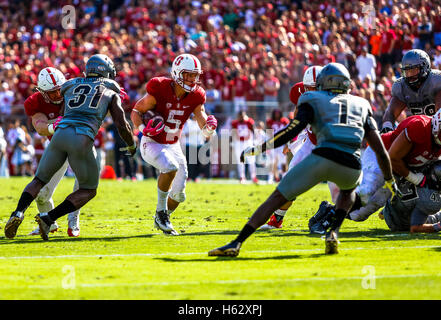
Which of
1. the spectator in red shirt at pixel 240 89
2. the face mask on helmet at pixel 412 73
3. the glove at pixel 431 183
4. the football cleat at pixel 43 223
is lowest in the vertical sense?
the football cleat at pixel 43 223

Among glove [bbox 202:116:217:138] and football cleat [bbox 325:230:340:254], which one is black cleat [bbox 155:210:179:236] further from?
football cleat [bbox 325:230:340:254]

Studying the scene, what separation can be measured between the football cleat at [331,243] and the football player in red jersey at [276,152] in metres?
11.8

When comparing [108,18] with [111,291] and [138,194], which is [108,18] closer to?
[138,194]

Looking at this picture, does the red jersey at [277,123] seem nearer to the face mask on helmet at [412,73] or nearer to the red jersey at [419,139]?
the face mask on helmet at [412,73]

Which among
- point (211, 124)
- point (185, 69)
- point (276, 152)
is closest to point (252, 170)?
point (276, 152)

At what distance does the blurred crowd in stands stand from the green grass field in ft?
27.5

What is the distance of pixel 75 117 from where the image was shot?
310 inches

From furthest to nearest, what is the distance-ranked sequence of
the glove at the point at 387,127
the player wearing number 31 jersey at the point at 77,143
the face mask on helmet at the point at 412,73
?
the glove at the point at 387,127 < the face mask on helmet at the point at 412,73 < the player wearing number 31 jersey at the point at 77,143

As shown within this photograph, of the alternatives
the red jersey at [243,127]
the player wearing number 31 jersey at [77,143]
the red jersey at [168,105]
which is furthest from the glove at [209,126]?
the red jersey at [243,127]

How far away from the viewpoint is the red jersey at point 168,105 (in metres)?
9.02
